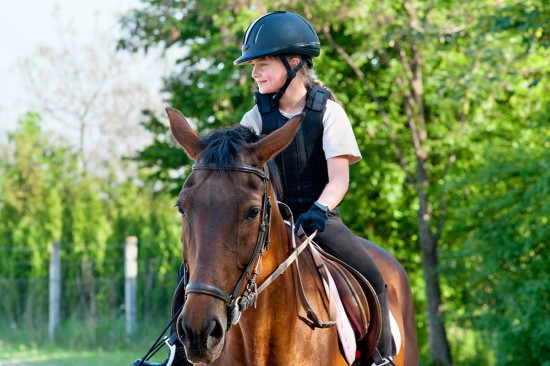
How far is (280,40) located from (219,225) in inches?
60.4

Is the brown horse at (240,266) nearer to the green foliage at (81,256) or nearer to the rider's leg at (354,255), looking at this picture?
the rider's leg at (354,255)

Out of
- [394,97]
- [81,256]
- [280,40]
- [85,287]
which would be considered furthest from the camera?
[81,256]

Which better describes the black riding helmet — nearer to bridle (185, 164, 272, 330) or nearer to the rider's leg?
the rider's leg

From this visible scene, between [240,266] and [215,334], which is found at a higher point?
[240,266]

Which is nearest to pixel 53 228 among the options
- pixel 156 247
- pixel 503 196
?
pixel 156 247

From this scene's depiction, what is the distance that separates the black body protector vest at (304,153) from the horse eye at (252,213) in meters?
1.11

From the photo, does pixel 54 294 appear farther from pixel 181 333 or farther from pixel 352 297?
pixel 181 333

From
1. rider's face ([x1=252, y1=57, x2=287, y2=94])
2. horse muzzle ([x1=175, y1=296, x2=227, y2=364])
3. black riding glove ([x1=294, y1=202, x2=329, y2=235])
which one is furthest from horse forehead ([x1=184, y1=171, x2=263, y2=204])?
rider's face ([x1=252, y1=57, x2=287, y2=94])

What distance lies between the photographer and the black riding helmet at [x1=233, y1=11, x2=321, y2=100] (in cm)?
491

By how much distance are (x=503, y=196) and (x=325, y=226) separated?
11.8 metres

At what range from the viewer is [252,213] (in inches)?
153

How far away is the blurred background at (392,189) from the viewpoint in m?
15.4

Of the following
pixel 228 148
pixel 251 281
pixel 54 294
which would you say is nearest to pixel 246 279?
pixel 251 281

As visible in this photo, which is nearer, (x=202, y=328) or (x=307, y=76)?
(x=202, y=328)
